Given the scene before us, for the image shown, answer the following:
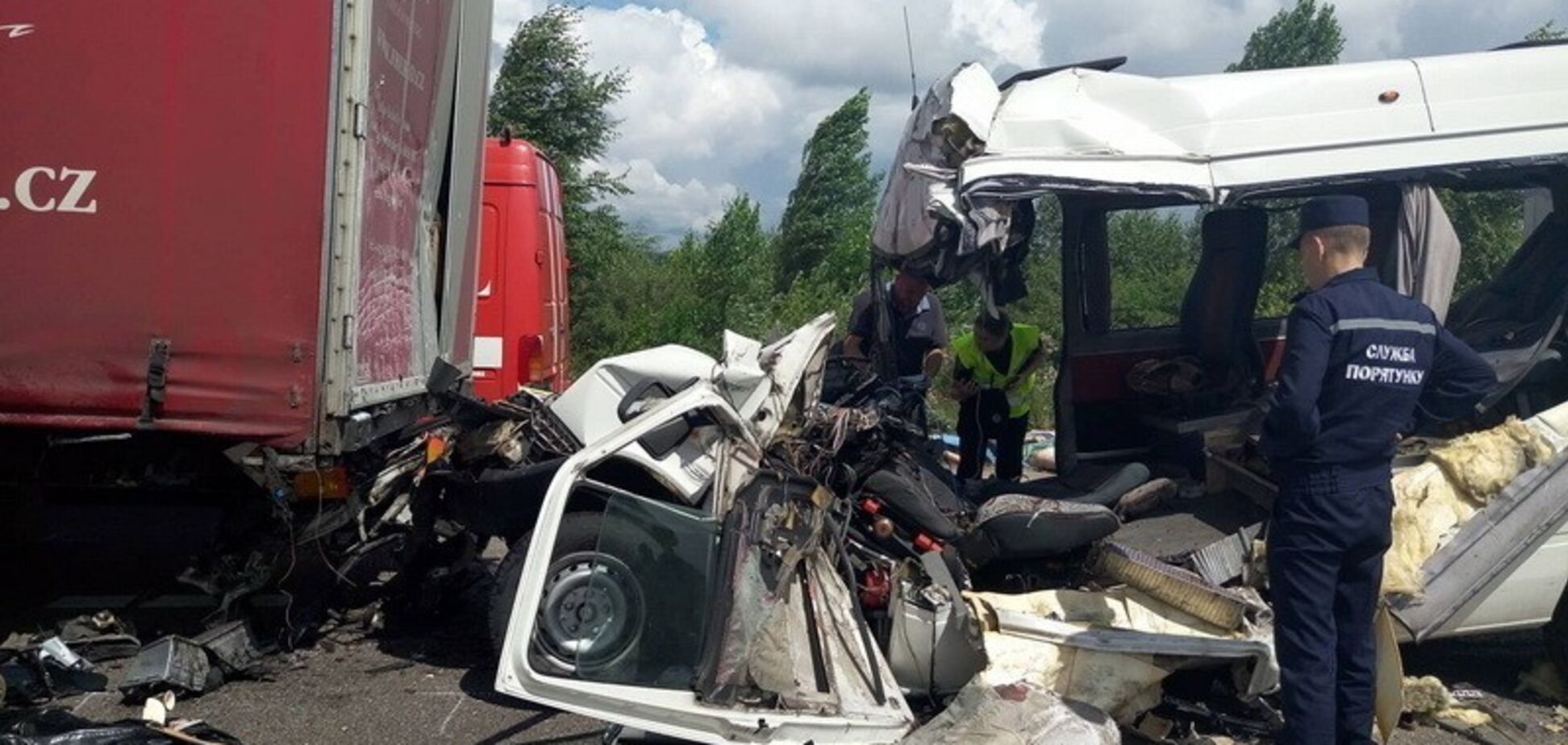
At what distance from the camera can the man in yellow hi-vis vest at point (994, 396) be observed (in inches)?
284

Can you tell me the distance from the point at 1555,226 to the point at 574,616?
Result: 4.33 meters

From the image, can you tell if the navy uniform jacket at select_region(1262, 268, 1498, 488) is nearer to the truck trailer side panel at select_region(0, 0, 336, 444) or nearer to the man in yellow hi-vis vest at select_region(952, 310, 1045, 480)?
the man in yellow hi-vis vest at select_region(952, 310, 1045, 480)

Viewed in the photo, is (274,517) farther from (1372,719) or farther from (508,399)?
(1372,719)

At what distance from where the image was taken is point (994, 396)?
24.0 feet

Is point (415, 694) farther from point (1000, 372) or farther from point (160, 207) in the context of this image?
point (1000, 372)

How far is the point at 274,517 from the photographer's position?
532 cm

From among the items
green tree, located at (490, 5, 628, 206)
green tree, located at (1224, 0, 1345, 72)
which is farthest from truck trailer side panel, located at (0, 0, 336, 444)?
green tree, located at (1224, 0, 1345, 72)

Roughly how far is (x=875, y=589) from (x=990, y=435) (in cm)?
275

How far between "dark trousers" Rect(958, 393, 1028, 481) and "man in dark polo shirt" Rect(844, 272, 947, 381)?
32 centimetres

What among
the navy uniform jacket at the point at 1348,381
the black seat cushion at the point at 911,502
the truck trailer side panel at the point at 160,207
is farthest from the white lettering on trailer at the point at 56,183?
the navy uniform jacket at the point at 1348,381

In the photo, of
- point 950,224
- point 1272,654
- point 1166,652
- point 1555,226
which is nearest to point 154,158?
point 950,224

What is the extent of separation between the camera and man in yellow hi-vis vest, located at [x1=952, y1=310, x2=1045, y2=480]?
7203mm

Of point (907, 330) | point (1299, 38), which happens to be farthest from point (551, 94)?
point (1299, 38)

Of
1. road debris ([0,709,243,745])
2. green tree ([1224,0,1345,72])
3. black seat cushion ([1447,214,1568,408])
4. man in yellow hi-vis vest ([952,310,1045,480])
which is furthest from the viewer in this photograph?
green tree ([1224,0,1345,72])
